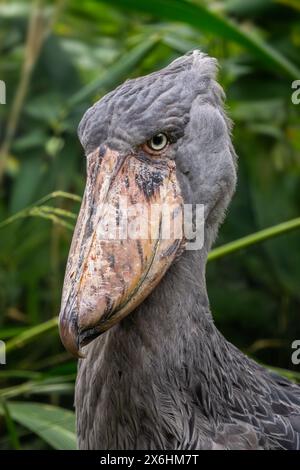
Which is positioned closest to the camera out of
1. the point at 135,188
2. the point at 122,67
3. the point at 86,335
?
the point at 86,335

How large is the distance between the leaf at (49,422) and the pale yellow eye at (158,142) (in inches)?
39.4

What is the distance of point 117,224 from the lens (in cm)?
231

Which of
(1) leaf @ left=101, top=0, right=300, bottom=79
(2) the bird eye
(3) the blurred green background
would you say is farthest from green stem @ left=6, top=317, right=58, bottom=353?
(1) leaf @ left=101, top=0, right=300, bottom=79

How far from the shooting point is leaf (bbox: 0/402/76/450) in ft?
9.92

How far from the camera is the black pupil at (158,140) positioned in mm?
2408

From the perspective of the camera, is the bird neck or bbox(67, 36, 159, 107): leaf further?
bbox(67, 36, 159, 107): leaf

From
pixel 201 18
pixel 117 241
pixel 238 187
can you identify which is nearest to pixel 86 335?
pixel 117 241

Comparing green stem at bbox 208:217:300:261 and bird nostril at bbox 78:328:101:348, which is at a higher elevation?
green stem at bbox 208:217:300:261

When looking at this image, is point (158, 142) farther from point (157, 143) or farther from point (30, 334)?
point (30, 334)

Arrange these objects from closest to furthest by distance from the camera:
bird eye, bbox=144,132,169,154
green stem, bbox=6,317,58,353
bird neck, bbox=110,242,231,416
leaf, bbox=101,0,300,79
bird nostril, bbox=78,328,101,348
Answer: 1. bird nostril, bbox=78,328,101,348
2. bird eye, bbox=144,132,169,154
3. bird neck, bbox=110,242,231,416
4. green stem, bbox=6,317,58,353
5. leaf, bbox=101,0,300,79

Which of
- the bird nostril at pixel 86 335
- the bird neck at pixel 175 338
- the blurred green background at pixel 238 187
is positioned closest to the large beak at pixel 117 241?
the bird nostril at pixel 86 335

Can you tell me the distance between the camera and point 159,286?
2521 millimetres

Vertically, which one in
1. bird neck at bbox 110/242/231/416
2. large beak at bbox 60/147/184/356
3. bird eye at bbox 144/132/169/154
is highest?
bird eye at bbox 144/132/169/154

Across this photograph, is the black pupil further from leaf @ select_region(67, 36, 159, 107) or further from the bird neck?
leaf @ select_region(67, 36, 159, 107)
